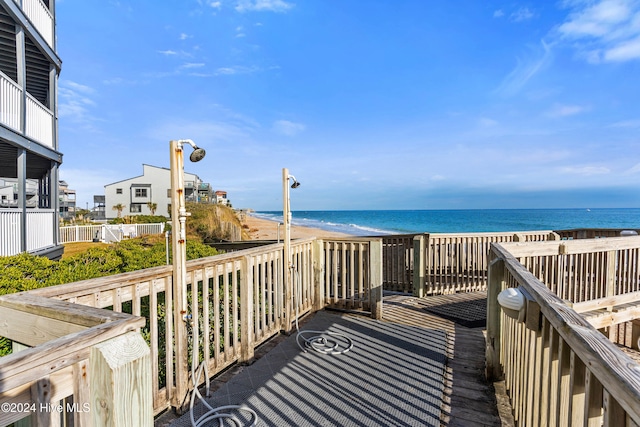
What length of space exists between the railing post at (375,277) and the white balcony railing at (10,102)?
6865mm

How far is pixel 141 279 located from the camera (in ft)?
6.47

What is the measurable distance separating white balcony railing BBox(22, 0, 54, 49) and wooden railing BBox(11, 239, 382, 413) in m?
7.74

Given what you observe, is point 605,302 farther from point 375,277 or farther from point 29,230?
point 29,230

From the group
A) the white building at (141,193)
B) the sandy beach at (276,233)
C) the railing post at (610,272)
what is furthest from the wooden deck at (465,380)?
the white building at (141,193)

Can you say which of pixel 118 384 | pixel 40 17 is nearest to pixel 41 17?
pixel 40 17

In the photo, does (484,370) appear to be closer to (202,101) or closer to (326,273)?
(326,273)

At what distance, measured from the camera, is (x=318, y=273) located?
14.7ft

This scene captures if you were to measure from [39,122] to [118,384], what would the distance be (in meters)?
8.83

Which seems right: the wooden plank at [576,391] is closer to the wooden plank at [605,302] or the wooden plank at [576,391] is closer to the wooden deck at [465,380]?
the wooden deck at [465,380]

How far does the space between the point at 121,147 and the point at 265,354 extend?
18969mm

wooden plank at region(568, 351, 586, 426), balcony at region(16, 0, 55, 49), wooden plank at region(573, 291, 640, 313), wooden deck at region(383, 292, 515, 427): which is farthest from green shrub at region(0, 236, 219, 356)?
balcony at region(16, 0, 55, 49)

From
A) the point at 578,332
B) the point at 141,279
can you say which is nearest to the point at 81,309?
the point at 141,279

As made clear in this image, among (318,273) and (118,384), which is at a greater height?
(118,384)

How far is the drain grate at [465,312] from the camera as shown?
4.17 metres
